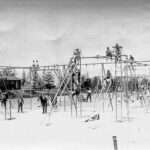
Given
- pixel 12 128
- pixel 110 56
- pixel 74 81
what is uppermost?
pixel 110 56

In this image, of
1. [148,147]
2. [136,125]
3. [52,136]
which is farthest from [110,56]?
[148,147]

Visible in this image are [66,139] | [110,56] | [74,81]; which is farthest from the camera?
[74,81]

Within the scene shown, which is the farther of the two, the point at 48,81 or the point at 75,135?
the point at 48,81

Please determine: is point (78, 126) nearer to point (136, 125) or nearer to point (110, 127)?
point (110, 127)

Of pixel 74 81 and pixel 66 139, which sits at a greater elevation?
pixel 74 81

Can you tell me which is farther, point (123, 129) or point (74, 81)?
point (74, 81)

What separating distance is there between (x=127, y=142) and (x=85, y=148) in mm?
2074

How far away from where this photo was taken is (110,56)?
62.0 feet

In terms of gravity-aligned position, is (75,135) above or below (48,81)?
below

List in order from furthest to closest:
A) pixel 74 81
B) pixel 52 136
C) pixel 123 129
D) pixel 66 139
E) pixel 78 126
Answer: pixel 74 81, pixel 78 126, pixel 123 129, pixel 52 136, pixel 66 139

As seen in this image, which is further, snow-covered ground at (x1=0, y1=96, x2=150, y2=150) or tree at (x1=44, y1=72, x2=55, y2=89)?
Result: tree at (x1=44, y1=72, x2=55, y2=89)

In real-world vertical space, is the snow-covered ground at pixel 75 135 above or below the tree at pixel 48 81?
below

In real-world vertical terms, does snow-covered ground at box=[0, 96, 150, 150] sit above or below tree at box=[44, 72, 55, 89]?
below

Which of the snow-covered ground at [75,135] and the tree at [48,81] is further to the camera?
the tree at [48,81]
